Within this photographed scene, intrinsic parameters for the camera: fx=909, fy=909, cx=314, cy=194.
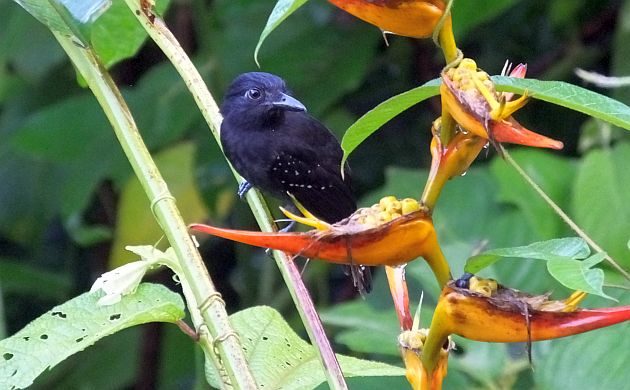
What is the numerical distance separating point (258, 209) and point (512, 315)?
1.50ft

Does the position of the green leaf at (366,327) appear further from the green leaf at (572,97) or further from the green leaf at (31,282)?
the green leaf at (31,282)

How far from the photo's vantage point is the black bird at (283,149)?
166 cm

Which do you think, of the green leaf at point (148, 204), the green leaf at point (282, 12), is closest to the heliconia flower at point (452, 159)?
the green leaf at point (282, 12)

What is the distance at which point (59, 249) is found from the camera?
10.2ft

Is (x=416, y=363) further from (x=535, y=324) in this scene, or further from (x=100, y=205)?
(x=100, y=205)

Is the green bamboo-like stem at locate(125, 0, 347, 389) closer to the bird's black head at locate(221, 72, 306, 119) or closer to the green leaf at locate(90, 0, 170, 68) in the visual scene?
the green leaf at locate(90, 0, 170, 68)

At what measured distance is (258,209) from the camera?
970 mm

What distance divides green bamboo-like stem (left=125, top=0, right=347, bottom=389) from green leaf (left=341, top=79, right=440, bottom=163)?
14cm

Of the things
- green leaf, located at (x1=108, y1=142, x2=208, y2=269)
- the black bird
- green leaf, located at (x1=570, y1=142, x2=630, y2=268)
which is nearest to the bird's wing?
the black bird

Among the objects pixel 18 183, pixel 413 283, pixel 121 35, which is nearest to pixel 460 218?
pixel 413 283

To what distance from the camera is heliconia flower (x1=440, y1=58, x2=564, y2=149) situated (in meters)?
0.54

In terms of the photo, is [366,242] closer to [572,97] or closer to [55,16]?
[572,97]

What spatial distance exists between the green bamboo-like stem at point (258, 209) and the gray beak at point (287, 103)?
1.81 feet

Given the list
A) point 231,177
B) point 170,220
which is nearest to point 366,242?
point 170,220
